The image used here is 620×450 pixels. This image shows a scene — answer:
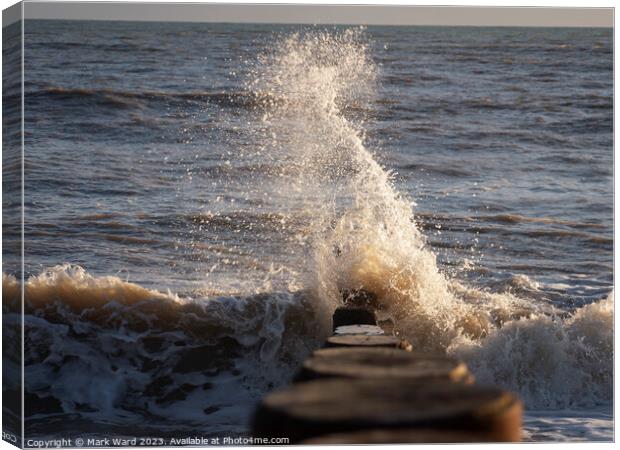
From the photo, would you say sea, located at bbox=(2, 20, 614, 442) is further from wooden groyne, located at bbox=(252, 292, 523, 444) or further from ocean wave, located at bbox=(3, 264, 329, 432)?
wooden groyne, located at bbox=(252, 292, 523, 444)

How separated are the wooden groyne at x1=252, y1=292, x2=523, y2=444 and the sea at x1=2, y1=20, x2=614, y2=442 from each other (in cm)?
419

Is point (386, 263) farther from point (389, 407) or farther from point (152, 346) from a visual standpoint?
point (389, 407)

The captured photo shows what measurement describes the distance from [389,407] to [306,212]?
5.74 metres

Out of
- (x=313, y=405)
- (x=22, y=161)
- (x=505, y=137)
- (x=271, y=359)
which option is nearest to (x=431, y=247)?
(x=505, y=137)

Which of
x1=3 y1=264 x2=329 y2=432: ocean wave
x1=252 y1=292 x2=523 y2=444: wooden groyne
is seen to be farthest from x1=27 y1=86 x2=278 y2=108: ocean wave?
x1=252 y1=292 x2=523 y2=444: wooden groyne

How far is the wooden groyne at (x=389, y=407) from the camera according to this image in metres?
2.42

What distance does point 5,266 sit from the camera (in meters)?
6.65

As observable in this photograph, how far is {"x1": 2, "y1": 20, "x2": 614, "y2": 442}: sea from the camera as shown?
744 cm

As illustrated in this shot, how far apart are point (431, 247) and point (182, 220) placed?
6.11 ft

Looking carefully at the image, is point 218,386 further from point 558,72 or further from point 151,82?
point 558,72

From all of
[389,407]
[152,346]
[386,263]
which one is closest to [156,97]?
[152,346]

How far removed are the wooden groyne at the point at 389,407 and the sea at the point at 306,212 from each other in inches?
165

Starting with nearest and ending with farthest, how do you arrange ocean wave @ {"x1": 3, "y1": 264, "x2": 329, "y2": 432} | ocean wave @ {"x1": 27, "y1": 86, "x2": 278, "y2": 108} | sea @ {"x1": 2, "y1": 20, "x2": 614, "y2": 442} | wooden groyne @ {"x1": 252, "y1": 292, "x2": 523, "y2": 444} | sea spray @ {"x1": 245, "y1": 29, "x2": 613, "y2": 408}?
wooden groyne @ {"x1": 252, "y1": 292, "x2": 523, "y2": 444} < ocean wave @ {"x1": 3, "y1": 264, "x2": 329, "y2": 432} < sea @ {"x1": 2, "y1": 20, "x2": 614, "y2": 442} < ocean wave @ {"x1": 27, "y1": 86, "x2": 278, "y2": 108} < sea spray @ {"x1": 245, "y1": 29, "x2": 613, "y2": 408}

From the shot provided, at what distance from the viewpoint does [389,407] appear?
2555 mm
